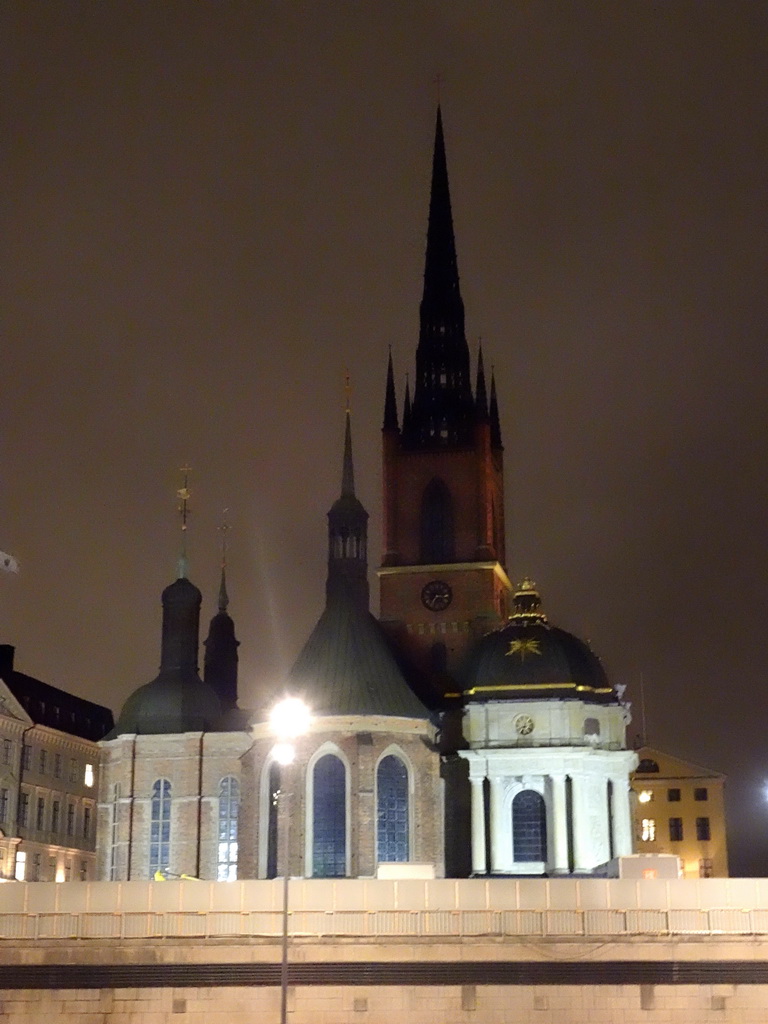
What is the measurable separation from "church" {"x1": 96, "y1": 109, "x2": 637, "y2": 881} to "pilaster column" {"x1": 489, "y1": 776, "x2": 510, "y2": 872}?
10 cm

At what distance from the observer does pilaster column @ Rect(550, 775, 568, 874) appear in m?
80.1

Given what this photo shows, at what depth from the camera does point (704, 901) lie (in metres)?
49.3

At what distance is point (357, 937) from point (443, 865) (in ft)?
104

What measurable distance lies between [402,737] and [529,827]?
770 cm

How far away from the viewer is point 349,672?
270 feet

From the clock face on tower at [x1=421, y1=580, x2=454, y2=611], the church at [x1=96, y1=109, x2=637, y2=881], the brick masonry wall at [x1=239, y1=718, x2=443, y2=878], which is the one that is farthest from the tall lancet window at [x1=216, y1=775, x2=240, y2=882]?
the clock face on tower at [x1=421, y1=580, x2=454, y2=611]

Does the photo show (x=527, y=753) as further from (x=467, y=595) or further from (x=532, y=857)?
(x=467, y=595)

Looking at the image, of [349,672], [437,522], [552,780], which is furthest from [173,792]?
[437,522]

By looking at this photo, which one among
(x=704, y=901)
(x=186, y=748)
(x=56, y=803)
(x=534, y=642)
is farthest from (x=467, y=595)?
(x=704, y=901)

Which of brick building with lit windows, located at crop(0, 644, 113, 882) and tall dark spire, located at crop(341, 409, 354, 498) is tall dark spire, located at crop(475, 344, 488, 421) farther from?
brick building with lit windows, located at crop(0, 644, 113, 882)

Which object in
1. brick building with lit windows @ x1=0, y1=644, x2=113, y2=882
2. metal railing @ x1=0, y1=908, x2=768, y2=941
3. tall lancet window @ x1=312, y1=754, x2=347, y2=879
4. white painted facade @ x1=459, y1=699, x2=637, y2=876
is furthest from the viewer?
brick building with lit windows @ x1=0, y1=644, x2=113, y2=882

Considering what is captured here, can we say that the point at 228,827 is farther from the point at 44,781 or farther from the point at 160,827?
the point at 44,781

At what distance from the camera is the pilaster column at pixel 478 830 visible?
81.6m

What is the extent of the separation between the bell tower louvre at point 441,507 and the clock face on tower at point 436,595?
57 millimetres
